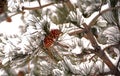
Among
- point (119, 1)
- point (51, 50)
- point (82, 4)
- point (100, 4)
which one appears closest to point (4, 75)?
point (51, 50)

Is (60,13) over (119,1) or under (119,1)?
under

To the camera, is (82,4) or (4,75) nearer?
(82,4)

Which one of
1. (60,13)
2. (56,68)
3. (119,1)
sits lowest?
(56,68)

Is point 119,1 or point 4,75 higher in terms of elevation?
point 119,1

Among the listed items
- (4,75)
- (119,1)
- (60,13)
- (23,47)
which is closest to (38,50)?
(23,47)

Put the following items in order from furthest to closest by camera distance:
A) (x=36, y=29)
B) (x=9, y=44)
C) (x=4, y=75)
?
(x=4, y=75) → (x=9, y=44) → (x=36, y=29)

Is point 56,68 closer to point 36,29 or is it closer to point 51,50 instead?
point 51,50

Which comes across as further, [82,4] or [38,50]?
[82,4]

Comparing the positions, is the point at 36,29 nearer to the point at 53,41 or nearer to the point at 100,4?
the point at 53,41

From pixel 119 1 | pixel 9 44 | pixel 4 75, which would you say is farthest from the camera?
pixel 4 75
